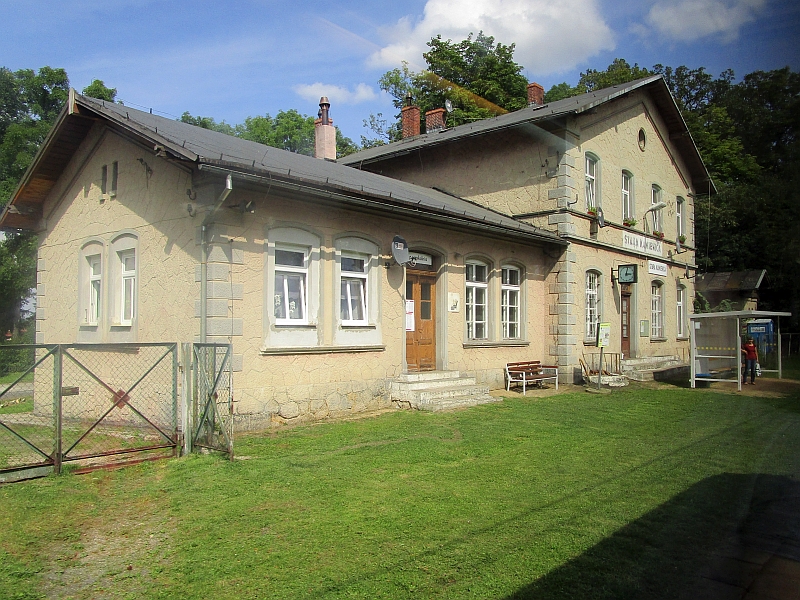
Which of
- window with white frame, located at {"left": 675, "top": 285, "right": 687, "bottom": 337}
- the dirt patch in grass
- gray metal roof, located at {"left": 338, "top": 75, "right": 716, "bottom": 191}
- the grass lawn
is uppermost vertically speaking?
Answer: gray metal roof, located at {"left": 338, "top": 75, "right": 716, "bottom": 191}

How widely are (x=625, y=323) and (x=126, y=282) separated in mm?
14421

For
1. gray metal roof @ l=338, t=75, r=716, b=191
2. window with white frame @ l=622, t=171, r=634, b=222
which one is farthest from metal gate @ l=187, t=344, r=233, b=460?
window with white frame @ l=622, t=171, r=634, b=222

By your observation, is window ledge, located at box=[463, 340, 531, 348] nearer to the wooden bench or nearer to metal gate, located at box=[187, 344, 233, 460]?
the wooden bench

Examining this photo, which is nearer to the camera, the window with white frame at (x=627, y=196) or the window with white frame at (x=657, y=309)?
the window with white frame at (x=627, y=196)

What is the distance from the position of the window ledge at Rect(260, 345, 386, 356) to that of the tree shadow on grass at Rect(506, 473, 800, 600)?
6198 mm

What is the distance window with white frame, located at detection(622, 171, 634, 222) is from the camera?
19.4 meters

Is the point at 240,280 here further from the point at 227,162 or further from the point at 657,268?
the point at 657,268

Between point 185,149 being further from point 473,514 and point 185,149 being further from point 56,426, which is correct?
point 473,514

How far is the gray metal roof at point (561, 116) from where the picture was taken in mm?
16031

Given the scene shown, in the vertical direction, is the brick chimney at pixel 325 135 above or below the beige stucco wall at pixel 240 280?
above

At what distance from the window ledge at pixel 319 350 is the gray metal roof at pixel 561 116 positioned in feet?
25.8

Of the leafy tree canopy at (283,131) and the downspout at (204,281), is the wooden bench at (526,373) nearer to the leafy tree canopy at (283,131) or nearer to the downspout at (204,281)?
the downspout at (204,281)

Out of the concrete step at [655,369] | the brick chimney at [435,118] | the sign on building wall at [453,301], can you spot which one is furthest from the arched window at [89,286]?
the concrete step at [655,369]

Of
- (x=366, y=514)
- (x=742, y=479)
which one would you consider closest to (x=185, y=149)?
(x=366, y=514)
